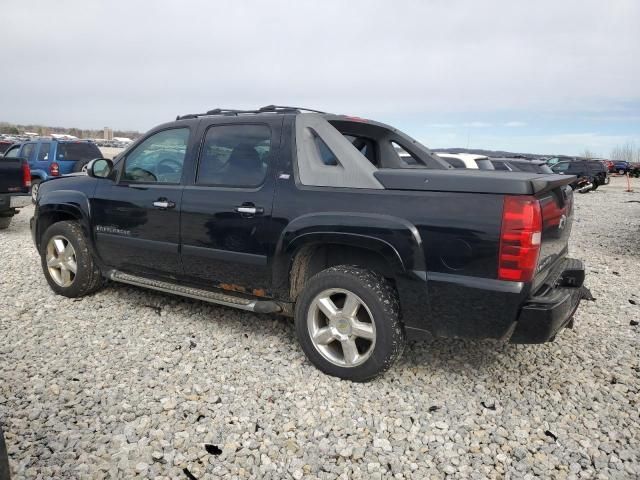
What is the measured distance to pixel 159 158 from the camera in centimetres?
Result: 433

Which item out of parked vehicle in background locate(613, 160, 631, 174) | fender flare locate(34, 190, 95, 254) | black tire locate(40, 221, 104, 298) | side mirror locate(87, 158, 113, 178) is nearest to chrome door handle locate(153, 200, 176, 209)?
side mirror locate(87, 158, 113, 178)

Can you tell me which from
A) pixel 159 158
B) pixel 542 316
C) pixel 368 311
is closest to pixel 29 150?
pixel 159 158

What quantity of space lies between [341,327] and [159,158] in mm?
2271

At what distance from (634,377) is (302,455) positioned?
2464 millimetres

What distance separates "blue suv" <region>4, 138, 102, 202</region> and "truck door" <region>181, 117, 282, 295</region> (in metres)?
10.2

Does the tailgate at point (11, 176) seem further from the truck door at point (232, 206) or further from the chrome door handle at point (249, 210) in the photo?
the chrome door handle at point (249, 210)

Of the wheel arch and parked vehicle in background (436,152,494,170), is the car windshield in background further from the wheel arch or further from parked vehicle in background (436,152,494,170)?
the wheel arch

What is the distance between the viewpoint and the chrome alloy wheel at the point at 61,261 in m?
4.87

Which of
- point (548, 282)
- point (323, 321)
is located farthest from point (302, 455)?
point (548, 282)

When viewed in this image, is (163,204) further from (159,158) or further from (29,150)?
(29,150)

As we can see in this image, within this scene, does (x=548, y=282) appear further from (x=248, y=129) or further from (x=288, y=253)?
(x=248, y=129)

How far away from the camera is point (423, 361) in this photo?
12.1ft

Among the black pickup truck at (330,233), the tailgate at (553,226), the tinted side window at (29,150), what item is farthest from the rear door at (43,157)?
the tailgate at (553,226)

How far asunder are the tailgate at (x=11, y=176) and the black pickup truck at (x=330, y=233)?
467 centimetres
